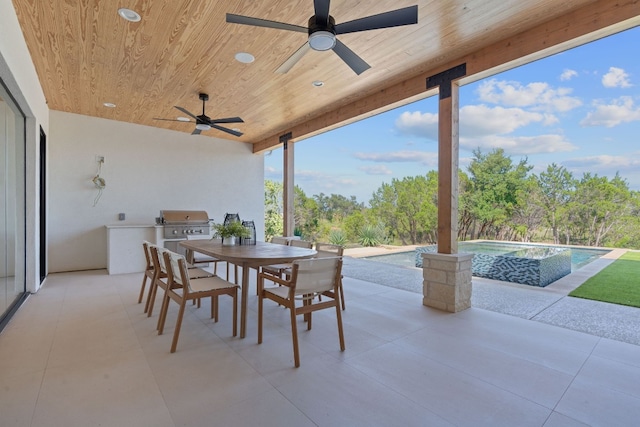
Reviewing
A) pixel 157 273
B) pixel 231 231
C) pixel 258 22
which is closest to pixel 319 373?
pixel 231 231

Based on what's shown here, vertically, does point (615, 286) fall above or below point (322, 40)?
below

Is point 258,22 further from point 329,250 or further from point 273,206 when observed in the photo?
point 273,206

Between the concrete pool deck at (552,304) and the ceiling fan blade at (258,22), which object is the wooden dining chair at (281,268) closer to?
the concrete pool deck at (552,304)

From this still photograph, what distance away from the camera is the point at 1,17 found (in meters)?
2.14

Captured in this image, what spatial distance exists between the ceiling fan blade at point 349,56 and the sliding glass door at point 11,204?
286cm

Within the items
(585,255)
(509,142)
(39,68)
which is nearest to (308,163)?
(509,142)

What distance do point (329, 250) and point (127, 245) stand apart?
3784 millimetres

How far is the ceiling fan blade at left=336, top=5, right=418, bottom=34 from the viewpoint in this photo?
6.09ft

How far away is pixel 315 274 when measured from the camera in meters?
2.29

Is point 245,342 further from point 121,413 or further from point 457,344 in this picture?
point 457,344

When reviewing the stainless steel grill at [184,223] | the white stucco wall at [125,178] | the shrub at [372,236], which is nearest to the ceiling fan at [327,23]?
the stainless steel grill at [184,223]

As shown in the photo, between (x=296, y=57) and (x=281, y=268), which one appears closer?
(x=296, y=57)

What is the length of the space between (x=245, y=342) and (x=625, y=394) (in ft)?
8.03

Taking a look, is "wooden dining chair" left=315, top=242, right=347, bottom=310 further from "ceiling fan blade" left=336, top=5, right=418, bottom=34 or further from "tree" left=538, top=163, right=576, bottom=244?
"tree" left=538, top=163, right=576, bottom=244
